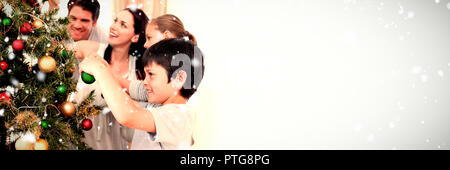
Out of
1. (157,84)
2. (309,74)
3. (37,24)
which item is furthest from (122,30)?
(309,74)

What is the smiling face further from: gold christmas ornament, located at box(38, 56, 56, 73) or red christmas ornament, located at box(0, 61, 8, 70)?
red christmas ornament, located at box(0, 61, 8, 70)

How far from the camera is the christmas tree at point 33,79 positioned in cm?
117

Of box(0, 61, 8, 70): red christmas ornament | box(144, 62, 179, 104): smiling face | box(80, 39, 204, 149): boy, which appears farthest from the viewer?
box(144, 62, 179, 104): smiling face

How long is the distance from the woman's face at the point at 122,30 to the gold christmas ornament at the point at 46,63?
2.00ft

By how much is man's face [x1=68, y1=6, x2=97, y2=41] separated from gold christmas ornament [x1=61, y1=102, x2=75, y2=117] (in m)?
0.63

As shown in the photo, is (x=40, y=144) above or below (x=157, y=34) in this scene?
below

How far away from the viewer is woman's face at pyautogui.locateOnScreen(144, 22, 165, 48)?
1.75m

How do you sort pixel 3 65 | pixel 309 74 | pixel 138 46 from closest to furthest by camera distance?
pixel 3 65, pixel 138 46, pixel 309 74

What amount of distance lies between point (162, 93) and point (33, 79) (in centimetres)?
54

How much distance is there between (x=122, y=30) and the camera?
1788 millimetres

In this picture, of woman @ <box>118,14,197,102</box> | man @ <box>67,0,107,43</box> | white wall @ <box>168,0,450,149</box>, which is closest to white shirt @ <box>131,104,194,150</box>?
woman @ <box>118,14,197,102</box>

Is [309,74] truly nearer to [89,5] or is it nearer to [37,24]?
[89,5]

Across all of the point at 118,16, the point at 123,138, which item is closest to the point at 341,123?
the point at 123,138
